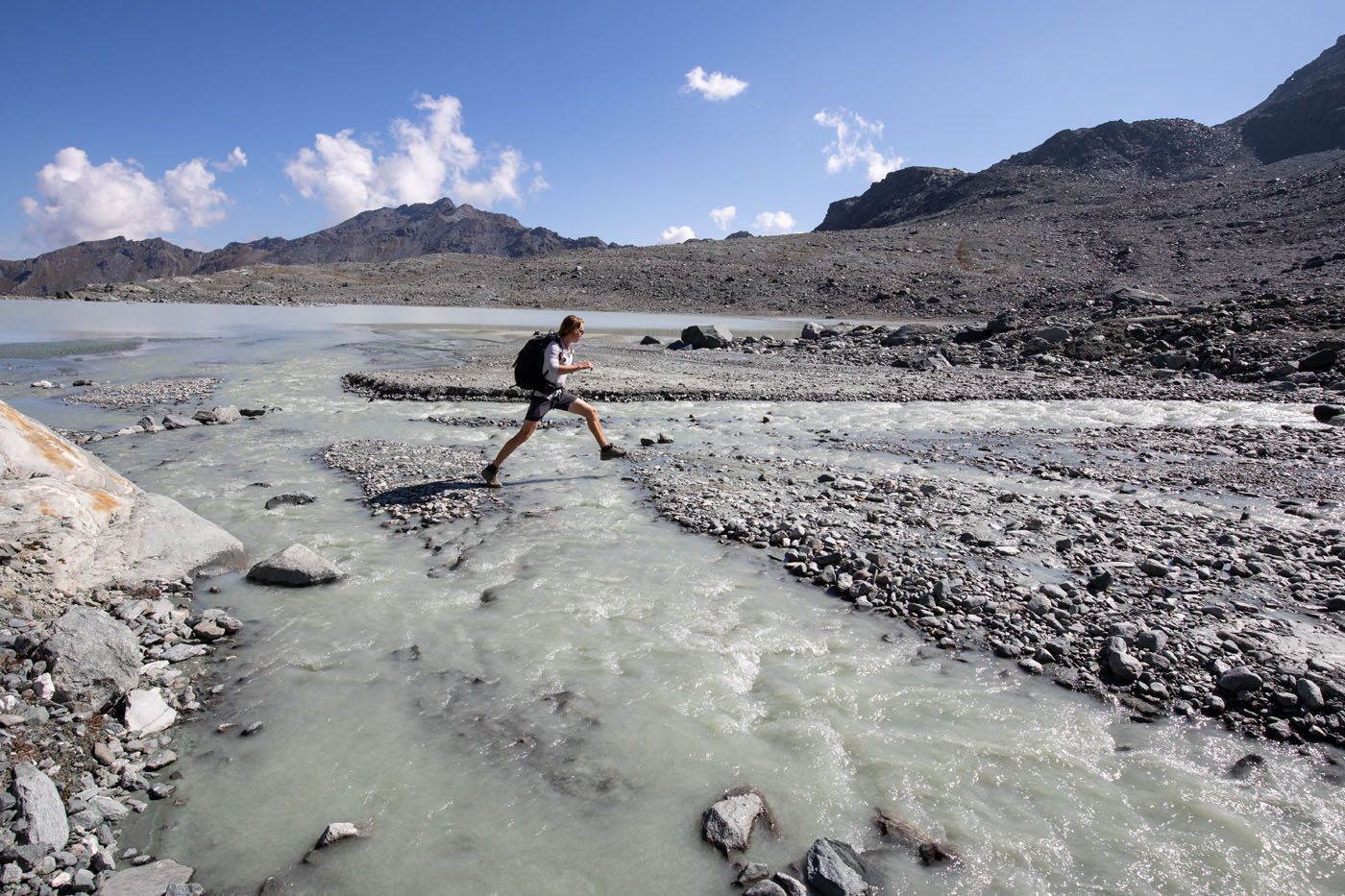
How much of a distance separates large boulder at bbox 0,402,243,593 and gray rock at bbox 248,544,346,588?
591 mm

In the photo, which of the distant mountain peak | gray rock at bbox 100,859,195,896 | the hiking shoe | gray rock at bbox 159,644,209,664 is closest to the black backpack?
the hiking shoe

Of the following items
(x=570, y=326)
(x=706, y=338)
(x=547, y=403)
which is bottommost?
(x=547, y=403)

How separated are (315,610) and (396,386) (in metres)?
13.9

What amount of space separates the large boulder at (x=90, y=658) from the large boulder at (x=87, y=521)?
1235 millimetres

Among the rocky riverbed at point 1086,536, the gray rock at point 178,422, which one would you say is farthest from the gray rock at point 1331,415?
the gray rock at point 178,422

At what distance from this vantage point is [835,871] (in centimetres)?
399

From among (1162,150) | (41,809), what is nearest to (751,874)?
(41,809)

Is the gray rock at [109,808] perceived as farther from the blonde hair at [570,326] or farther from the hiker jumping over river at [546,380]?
the blonde hair at [570,326]

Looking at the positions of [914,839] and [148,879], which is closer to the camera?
[148,879]

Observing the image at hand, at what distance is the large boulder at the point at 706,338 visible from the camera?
33406 mm

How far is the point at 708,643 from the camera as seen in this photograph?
21.6 ft

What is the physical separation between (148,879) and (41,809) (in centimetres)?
80

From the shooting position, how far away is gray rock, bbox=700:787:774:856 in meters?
4.28

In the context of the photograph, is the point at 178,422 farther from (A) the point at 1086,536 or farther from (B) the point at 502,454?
(A) the point at 1086,536
